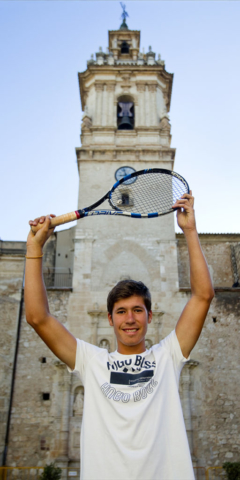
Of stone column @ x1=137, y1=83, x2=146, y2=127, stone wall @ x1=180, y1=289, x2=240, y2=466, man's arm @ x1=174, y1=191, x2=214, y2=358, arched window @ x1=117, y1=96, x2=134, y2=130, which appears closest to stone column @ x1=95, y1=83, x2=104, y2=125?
arched window @ x1=117, y1=96, x2=134, y2=130

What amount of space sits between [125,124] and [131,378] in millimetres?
19441

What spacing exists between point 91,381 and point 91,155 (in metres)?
17.3

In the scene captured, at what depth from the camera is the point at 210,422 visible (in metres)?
13.8

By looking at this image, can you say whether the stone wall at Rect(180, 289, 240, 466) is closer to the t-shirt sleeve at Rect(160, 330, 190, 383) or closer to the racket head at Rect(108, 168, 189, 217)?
the racket head at Rect(108, 168, 189, 217)

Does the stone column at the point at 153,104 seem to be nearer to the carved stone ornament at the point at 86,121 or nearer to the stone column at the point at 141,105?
the stone column at the point at 141,105

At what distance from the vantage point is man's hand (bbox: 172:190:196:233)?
3104 millimetres

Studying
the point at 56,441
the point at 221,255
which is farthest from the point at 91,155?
the point at 56,441

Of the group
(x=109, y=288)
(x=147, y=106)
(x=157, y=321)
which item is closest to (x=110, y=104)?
(x=147, y=106)

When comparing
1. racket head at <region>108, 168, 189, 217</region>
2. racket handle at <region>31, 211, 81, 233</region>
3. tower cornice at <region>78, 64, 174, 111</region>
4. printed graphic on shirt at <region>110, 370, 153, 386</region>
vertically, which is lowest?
printed graphic on shirt at <region>110, 370, 153, 386</region>

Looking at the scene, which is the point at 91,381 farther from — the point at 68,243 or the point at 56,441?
the point at 68,243

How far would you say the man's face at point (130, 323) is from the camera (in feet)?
9.01

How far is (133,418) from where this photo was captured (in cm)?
239

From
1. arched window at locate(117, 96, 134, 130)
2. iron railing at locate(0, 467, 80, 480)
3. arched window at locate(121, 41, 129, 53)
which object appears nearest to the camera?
iron railing at locate(0, 467, 80, 480)

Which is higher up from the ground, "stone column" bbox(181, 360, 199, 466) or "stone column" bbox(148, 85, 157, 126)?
→ "stone column" bbox(148, 85, 157, 126)
